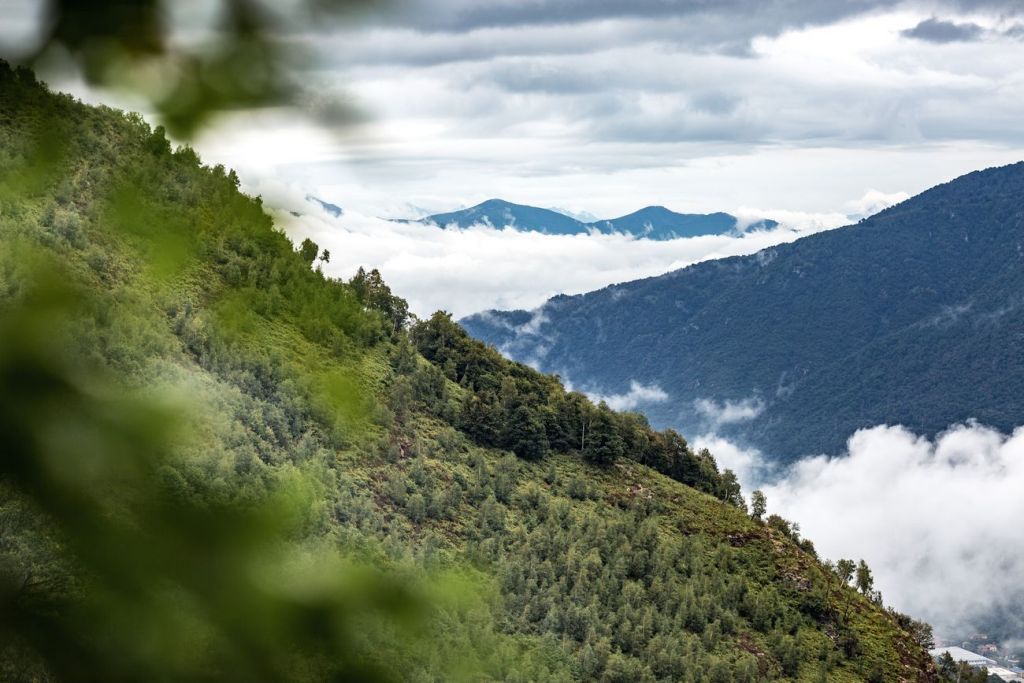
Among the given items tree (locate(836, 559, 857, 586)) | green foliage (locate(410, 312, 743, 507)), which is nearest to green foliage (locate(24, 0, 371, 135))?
green foliage (locate(410, 312, 743, 507))

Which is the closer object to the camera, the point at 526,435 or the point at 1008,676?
the point at 526,435

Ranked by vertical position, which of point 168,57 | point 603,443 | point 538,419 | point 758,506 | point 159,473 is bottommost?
point 159,473

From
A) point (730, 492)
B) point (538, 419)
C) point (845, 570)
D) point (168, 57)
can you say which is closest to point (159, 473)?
point (168, 57)

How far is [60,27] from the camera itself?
1.73 m

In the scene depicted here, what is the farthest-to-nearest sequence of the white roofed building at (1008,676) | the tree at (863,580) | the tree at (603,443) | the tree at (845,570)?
1. the white roofed building at (1008,676)
2. the tree at (603,443)
3. the tree at (845,570)
4. the tree at (863,580)

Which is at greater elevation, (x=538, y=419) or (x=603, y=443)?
(x=603, y=443)

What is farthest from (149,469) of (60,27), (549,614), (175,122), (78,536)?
(549,614)

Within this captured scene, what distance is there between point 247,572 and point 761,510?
5475 centimetres

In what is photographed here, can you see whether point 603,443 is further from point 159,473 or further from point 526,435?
point 159,473

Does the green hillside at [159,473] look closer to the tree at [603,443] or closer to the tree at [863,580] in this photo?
the tree at [603,443]

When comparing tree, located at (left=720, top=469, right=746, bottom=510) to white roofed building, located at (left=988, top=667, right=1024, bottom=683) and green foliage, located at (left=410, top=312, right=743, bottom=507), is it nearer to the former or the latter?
A: green foliage, located at (left=410, top=312, right=743, bottom=507)

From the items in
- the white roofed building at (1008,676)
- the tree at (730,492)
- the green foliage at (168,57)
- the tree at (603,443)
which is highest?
the white roofed building at (1008,676)

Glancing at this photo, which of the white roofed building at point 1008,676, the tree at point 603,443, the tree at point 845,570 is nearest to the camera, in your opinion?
the tree at point 845,570

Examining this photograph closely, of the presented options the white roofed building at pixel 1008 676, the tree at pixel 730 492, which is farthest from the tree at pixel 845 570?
the white roofed building at pixel 1008 676
